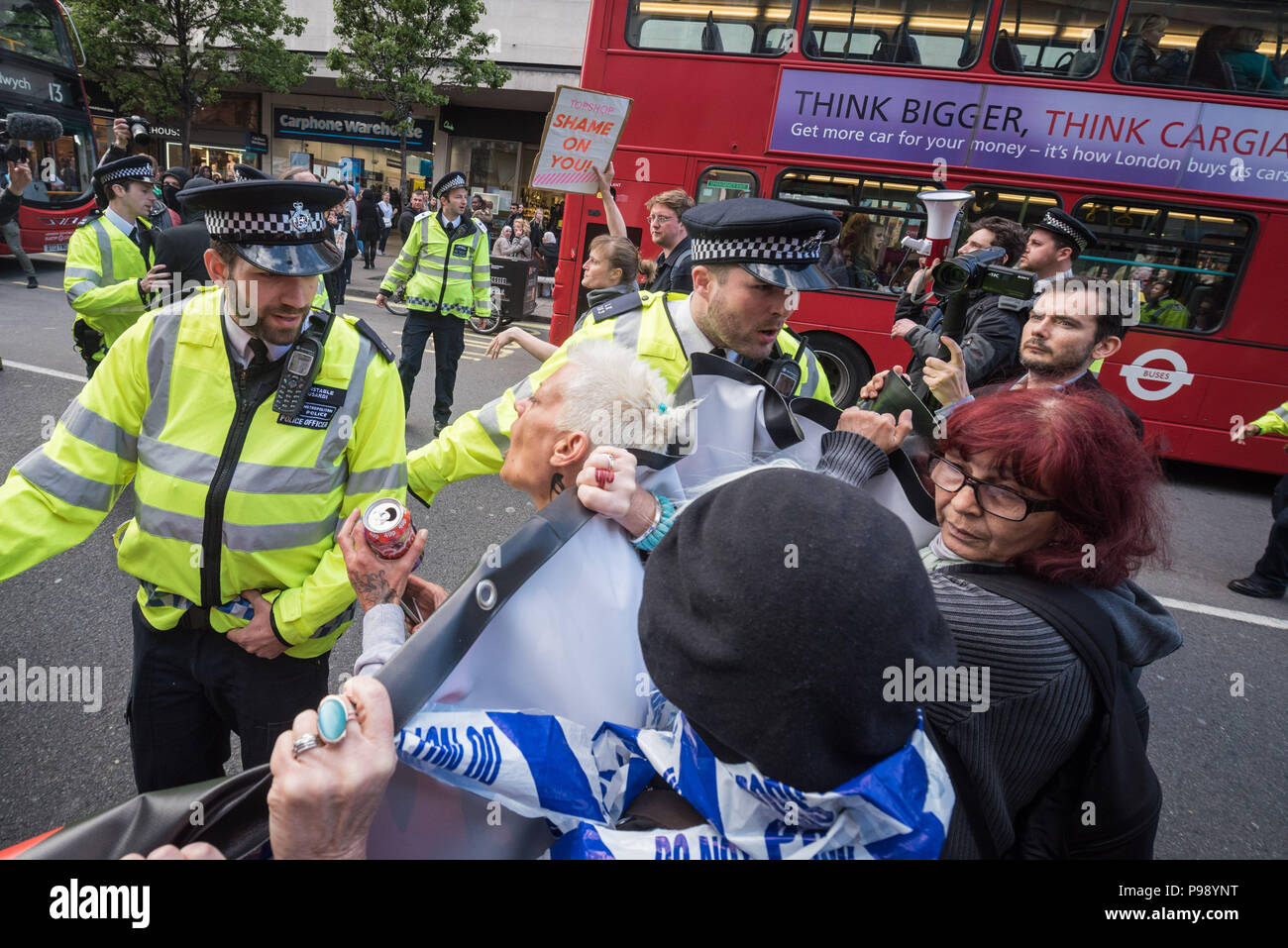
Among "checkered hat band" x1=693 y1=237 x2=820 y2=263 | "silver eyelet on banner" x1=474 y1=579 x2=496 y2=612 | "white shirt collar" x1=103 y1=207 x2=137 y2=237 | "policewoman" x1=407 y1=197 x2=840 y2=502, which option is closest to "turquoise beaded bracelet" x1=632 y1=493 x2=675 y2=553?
"silver eyelet on banner" x1=474 y1=579 x2=496 y2=612

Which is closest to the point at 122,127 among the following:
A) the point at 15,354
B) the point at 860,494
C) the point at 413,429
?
the point at 15,354

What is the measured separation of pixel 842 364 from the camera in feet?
25.1

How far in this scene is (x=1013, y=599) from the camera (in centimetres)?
124

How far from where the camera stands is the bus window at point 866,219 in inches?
279

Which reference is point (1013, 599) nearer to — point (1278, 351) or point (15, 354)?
point (1278, 351)

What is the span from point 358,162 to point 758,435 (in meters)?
25.1

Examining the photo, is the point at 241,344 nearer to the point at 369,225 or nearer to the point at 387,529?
the point at 387,529

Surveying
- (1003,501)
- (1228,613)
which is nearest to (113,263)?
(1003,501)

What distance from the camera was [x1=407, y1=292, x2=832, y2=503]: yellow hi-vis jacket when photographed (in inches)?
76.0

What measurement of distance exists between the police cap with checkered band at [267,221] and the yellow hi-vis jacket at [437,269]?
4354 mm

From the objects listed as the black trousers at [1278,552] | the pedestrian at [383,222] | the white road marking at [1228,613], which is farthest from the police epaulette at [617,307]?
the pedestrian at [383,222]

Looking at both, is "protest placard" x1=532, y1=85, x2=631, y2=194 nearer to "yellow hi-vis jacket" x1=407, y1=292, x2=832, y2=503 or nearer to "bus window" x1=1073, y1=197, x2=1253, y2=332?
"yellow hi-vis jacket" x1=407, y1=292, x2=832, y2=503

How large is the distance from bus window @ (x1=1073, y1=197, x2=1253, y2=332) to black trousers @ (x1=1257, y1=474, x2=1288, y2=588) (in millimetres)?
2591

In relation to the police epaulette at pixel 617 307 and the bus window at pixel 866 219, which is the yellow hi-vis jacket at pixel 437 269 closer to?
the bus window at pixel 866 219
